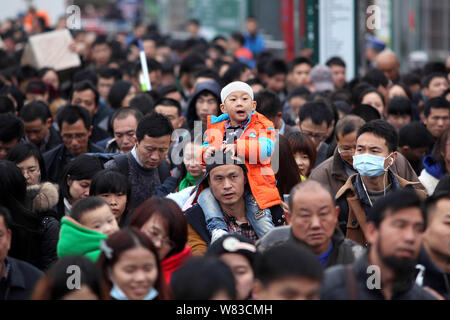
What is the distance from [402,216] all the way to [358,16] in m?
9.50

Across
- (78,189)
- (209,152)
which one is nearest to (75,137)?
(78,189)

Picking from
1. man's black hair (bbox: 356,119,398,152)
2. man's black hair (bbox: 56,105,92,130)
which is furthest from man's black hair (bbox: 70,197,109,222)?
man's black hair (bbox: 56,105,92,130)

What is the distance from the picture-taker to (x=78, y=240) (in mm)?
4711

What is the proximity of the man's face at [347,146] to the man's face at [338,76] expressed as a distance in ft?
18.0

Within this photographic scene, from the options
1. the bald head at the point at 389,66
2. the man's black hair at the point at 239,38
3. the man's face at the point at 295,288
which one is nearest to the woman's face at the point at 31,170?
the man's face at the point at 295,288

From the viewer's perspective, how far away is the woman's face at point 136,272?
13.2ft

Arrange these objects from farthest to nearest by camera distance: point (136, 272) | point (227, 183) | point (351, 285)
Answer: point (227, 183) < point (136, 272) < point (351, 285)

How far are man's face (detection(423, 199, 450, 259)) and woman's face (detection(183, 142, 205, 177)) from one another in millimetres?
2584

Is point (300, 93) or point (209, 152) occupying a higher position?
point (209, 152)

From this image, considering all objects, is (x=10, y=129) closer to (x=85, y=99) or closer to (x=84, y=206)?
(x=85, y=99)

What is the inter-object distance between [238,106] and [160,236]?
1783 millimetres

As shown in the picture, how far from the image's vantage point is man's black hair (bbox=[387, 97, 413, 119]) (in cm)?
893

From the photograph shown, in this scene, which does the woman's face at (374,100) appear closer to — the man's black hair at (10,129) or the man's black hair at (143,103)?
the man's black hair at (143,103)

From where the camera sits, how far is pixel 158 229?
469 centimetres
